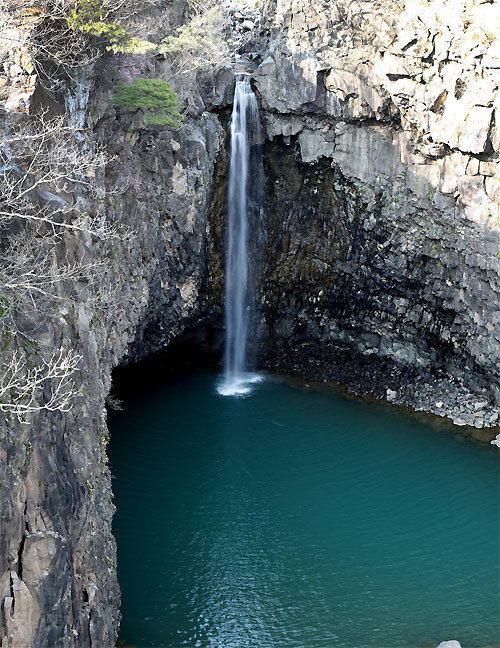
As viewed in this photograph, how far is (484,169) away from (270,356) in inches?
447

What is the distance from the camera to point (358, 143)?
25.9m

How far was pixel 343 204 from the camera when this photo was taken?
27.0 m

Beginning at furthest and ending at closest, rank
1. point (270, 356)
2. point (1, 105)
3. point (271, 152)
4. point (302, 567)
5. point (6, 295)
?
1. point (270, 356)
2. point (271, 152)
3. point (302, 567)
4. point (1, 105)
5. point (6, 295)

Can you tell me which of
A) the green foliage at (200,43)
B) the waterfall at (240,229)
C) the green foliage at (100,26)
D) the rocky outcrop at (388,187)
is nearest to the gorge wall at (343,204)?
the rocky outcrop at (388,187)

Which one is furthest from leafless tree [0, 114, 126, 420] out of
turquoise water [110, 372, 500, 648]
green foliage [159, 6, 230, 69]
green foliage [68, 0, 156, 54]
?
green foliage [159, 6, 230, 69]

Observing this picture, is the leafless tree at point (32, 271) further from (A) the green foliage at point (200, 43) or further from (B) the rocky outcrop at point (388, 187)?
(B) the rocky outcrop at point (388, 187)

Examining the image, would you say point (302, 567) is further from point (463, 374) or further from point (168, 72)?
point (168, 72)

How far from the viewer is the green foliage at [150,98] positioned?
67.7 ft

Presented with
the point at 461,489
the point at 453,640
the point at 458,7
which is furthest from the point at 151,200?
the point at 453,640

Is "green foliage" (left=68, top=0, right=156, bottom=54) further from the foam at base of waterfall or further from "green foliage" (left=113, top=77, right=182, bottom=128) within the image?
the foam at base of waterfall

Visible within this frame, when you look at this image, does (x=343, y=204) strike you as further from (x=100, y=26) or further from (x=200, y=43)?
(x=100, y=26)

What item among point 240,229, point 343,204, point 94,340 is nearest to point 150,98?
point 240,229

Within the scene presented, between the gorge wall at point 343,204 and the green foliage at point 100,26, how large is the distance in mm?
1089

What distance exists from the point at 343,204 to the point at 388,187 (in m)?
1.97
